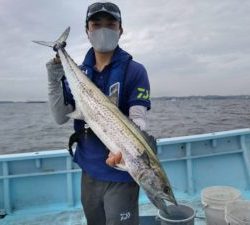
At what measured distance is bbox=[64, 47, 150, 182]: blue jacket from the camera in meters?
2.89

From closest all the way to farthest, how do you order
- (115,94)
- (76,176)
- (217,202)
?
(115,94), (217,202), (76,176)

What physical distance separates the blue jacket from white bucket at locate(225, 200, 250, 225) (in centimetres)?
163

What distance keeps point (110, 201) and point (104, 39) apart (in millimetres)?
1363

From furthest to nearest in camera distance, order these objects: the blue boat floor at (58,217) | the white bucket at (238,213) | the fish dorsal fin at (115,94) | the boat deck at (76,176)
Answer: the boat deck at (76,176) < the blue boat floor at (58,217) < the white bucket at (238,213) < the fish dorsal fin at (115,94)

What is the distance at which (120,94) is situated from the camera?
295cm

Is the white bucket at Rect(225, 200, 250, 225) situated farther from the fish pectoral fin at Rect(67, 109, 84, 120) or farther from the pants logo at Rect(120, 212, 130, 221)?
the fish pectoral fin at Rect(67, 109, 84, 120)

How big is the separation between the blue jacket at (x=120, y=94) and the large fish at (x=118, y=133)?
5.6 inches

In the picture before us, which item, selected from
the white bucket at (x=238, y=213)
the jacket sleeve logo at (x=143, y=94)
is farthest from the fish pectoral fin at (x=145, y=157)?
the white bucket at (x=238, y=213)

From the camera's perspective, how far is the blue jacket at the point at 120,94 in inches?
114

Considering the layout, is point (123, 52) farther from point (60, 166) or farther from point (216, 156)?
point (216, 156)

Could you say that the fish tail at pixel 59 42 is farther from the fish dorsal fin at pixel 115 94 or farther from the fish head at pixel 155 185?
the fish head at pixel 155 185

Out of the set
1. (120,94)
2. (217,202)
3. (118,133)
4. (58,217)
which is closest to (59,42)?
(120,94)

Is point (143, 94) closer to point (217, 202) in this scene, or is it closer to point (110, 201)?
point (110, 201)

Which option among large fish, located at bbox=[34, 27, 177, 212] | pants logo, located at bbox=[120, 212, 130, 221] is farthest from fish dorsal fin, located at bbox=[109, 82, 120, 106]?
pants logo, located at bbox=[120, 212, 130, 221]
